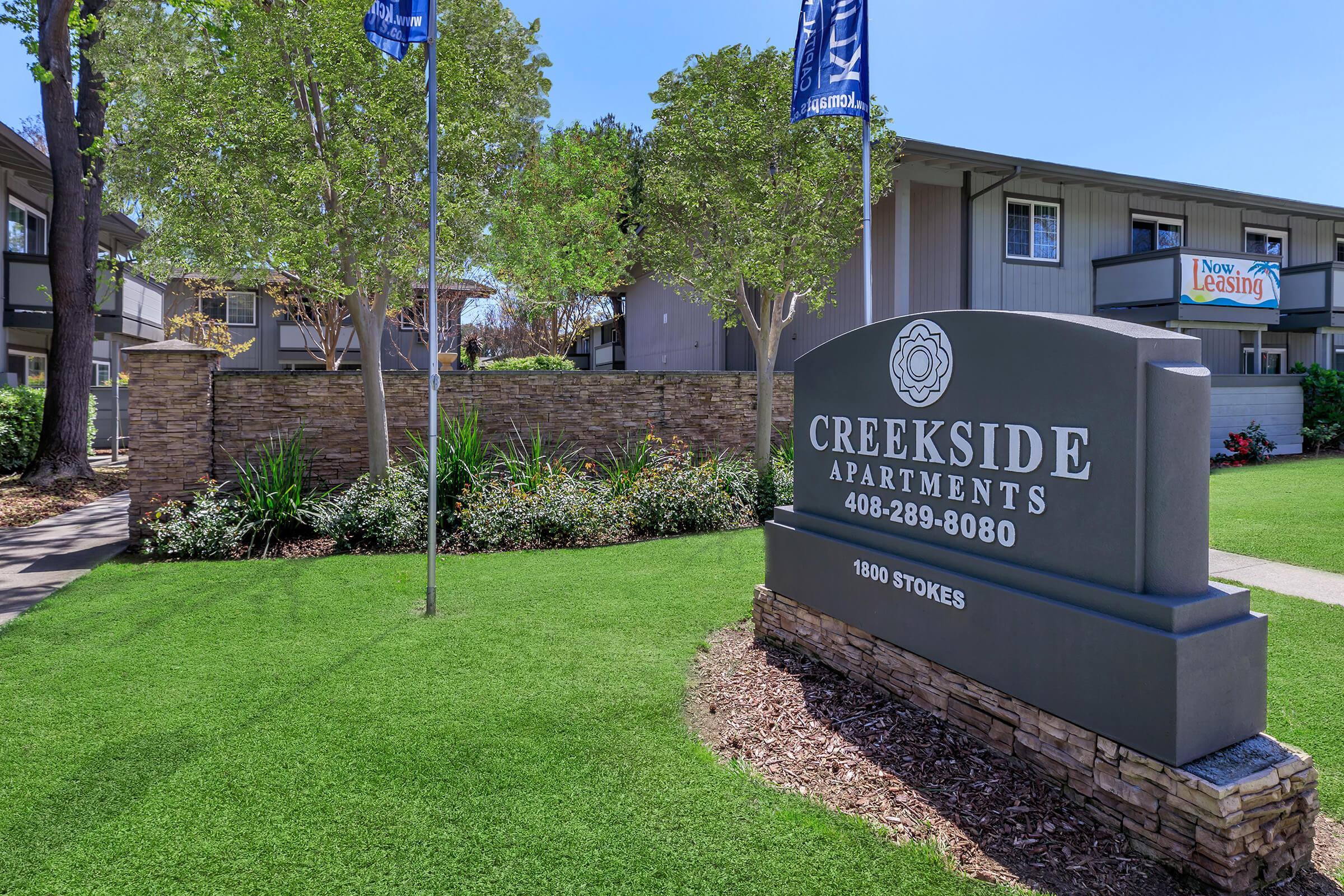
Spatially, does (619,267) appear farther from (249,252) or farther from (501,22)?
(249,252)

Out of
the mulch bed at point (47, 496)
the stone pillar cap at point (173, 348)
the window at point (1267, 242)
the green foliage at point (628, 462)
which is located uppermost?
the window at point (1267, 242)

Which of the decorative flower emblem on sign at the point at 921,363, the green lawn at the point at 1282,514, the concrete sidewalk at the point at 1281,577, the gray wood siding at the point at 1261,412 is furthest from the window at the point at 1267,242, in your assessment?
the decorative flower emblem on sign at the point at 921,363

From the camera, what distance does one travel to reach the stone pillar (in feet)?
29.6

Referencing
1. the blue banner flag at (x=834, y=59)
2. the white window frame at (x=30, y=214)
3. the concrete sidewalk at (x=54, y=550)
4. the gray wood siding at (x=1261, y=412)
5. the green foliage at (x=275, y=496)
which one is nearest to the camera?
the concrete sidewalk at (x=54, y=550)

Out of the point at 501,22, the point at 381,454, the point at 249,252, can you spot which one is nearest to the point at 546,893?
the point at 381,454

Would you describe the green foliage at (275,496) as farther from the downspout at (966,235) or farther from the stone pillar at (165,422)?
the downspout at (966,235)

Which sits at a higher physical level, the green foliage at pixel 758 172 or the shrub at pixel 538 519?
the green foliage at pixel 758 172

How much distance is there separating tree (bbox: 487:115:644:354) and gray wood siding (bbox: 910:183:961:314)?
20.5 feet

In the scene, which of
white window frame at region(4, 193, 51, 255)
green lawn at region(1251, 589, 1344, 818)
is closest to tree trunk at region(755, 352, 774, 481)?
green lawn at region(1251, 589, 1344, 818)

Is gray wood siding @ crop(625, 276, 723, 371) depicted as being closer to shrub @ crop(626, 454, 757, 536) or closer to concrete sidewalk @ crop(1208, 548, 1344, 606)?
shrub @ crop(626, 454, 757, 536)

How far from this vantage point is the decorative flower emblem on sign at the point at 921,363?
3984mm

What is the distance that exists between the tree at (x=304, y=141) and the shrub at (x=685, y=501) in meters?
3.34

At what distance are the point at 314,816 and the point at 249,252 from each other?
7722 millimetres

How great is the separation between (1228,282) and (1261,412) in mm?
2880
